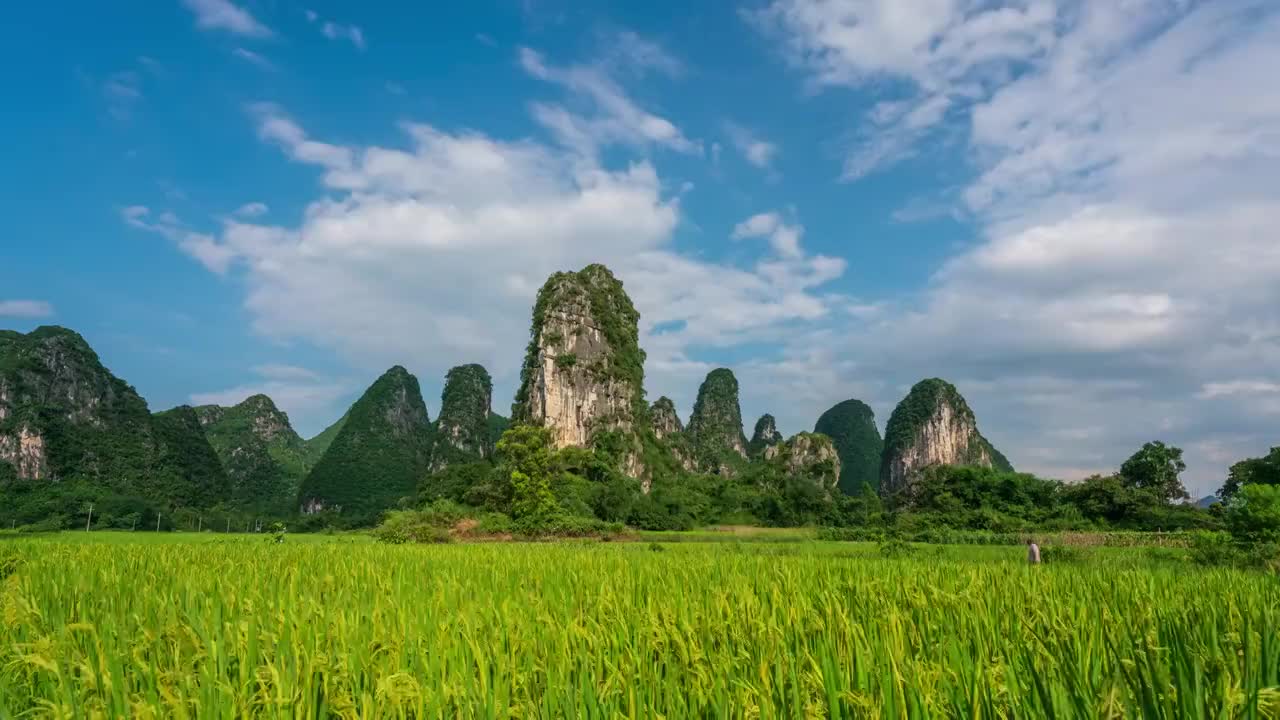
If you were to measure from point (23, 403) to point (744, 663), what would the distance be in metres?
83.7

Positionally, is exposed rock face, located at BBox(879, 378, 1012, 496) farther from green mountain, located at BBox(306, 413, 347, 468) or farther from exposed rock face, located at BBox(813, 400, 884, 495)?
green mountain, located at BBox(306, 413, 347, 468)

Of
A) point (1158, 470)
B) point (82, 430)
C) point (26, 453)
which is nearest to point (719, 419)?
point (1158, 470)

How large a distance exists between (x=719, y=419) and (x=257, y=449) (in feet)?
203

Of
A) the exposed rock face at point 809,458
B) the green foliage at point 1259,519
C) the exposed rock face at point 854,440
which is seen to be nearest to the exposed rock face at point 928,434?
the exposed rock face at point 854,440

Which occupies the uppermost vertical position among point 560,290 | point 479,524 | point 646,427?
point 560,290

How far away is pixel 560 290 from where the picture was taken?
67.6 meters

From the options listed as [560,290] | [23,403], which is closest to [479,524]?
[560,290]

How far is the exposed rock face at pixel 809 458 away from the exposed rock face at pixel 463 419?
33070 millimetres

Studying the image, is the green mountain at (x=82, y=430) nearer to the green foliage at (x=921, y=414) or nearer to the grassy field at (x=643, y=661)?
the grassy field at (x=643, y=661)

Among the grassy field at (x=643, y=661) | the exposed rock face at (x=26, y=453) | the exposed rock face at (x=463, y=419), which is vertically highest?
the exposed rock face at (x=463, y=419)

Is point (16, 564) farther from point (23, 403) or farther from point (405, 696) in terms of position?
point (23, 403)

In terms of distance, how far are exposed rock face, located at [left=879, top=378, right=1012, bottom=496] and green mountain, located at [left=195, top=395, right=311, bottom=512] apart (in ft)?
239

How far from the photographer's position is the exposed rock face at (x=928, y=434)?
8519cm

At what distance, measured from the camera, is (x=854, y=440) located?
363 ft
